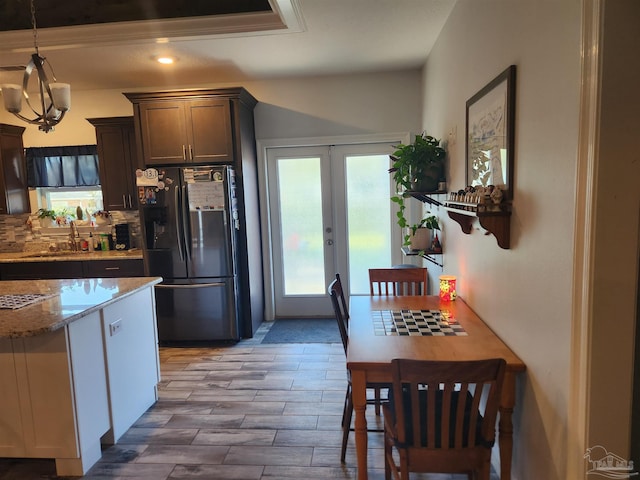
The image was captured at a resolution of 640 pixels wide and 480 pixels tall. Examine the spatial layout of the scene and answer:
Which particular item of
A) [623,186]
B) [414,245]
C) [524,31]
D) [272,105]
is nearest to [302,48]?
[272,105]

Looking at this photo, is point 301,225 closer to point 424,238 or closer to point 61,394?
point 424,238

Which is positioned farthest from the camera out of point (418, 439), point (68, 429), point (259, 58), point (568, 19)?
point (259, 58)

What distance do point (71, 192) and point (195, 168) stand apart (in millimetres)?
1923

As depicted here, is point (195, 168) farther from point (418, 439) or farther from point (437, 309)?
point (418, 439)

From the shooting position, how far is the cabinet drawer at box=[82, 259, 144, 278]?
4059mm

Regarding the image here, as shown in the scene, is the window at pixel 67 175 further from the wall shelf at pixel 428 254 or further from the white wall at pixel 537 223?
the white wall at pixel 537 223

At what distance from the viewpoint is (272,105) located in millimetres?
4316

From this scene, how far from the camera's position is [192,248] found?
380 cm

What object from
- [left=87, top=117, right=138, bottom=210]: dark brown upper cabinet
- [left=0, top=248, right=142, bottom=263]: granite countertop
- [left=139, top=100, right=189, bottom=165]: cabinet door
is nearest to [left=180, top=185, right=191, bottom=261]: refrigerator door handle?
[left=139, top=100, right=189, bottom=165]: cabinet door

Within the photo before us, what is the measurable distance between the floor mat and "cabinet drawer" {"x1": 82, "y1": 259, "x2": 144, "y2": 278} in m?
1.47

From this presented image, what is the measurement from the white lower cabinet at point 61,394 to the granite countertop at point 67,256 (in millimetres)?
1900

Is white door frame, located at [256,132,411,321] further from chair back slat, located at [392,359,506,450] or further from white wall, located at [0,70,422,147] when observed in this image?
chair back slat, located at [392,359,506,450]

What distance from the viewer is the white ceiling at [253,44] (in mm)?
2785

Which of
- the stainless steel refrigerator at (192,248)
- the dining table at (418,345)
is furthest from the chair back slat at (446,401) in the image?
the stainless steel refrigerator at (192,248)
